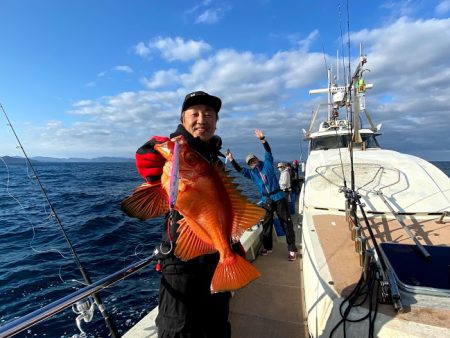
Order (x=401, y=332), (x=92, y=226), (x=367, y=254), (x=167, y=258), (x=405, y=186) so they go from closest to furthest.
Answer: (x=167, y=258) < (x=401, y=332) < (x=367, y=254) < (x=405, y=186) < (x=92, y=226)

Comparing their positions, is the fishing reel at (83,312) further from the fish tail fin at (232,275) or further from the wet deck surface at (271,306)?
the wet deck surface at (271,306)

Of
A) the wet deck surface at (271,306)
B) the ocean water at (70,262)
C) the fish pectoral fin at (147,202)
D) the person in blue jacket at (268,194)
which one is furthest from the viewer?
the person in blue jacket at (268,194)

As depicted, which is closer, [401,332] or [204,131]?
[204,131]

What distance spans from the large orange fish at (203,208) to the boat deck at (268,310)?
2167mm

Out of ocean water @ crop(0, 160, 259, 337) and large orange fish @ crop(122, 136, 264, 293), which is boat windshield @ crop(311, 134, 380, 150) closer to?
ocean water @ crop(0, 160, 259, 337)

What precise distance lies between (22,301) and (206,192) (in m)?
6.82

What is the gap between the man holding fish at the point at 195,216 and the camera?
1565 mm

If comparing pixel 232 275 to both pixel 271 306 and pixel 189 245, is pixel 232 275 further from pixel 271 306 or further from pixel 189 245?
pixel 271 306

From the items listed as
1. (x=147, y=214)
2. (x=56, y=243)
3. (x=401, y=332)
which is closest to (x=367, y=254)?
(x=401, y=332)

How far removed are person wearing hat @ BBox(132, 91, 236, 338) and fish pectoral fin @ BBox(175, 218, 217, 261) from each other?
20 centimetres

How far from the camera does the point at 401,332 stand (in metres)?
2.22

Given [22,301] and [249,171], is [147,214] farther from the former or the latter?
[22,301]

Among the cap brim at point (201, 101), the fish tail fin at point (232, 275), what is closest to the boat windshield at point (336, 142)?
the cap brim at point (201, 101)

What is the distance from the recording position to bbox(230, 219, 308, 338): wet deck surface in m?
3.90
